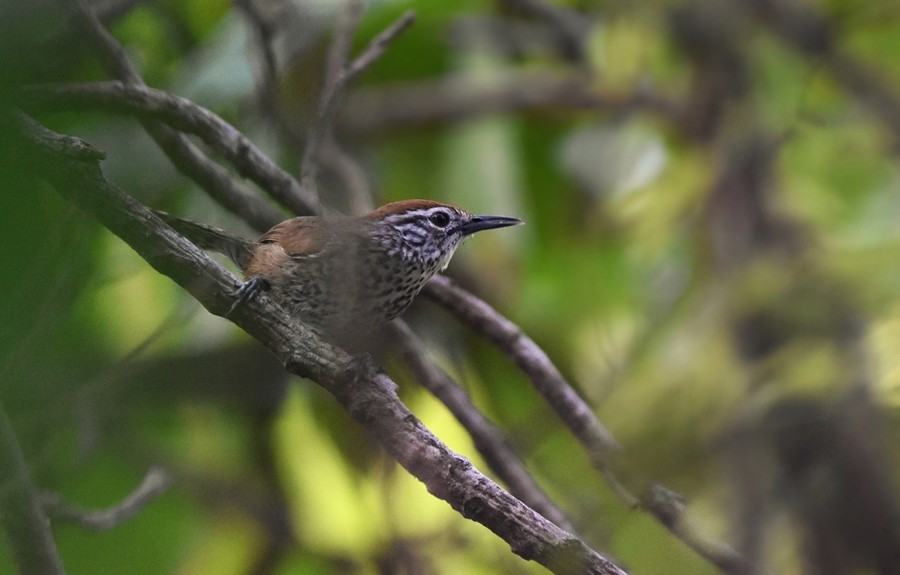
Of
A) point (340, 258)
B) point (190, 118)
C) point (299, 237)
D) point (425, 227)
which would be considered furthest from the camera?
point (425, 227)

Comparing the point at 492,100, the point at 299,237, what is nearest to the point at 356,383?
the point at 299,237

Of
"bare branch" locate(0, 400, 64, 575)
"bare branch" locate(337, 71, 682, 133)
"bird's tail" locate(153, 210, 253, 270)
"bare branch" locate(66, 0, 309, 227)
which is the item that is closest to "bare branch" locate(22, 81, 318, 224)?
"bare branch" locate(66, 0, 309, 227)

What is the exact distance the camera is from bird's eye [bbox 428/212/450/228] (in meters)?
2.95

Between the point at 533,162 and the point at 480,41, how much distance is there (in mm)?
754

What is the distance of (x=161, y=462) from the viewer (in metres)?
2.94

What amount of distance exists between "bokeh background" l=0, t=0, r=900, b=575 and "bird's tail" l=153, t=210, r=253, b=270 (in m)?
0.19

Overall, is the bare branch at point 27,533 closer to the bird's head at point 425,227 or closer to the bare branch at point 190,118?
the bare branch at point 190,118

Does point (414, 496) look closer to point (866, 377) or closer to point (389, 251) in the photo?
point (389, 251)

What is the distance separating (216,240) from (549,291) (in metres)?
2.23

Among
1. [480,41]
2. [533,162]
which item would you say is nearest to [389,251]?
[533,162]

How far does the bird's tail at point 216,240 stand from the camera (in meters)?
2.51

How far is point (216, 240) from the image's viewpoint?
2.62 metres

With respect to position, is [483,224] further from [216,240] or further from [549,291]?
[549,291]

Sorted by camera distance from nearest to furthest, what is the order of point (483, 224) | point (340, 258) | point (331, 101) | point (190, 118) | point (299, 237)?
point (340, 258) → point (190, 118) → point (299, 237) → point (331, 101) → point (483, 224)
